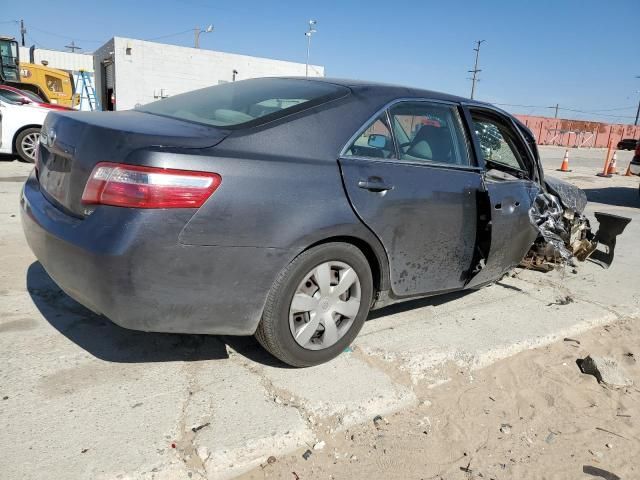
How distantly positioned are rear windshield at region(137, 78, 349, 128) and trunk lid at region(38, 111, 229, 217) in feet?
0.57

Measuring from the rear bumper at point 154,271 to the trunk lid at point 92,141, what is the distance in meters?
0.18

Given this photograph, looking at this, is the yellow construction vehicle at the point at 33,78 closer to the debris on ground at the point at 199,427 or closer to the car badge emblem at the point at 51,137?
the car badge emblem at the point at 51,137

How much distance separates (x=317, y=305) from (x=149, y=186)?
1.07m

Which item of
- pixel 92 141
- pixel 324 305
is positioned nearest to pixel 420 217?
pixel 324 305

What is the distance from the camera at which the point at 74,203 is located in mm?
2354

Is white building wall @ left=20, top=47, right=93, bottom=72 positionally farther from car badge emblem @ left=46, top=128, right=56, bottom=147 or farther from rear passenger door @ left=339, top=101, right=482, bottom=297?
rear passenger door @ left=339, top=101, right=482, bottom=297

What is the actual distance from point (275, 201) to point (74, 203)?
0.95m

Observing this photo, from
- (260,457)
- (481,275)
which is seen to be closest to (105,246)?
(260,457)

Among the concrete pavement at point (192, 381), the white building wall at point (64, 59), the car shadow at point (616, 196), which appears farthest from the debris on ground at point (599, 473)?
the white building wall at point (64, 59)

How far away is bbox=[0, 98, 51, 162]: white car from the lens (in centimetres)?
932

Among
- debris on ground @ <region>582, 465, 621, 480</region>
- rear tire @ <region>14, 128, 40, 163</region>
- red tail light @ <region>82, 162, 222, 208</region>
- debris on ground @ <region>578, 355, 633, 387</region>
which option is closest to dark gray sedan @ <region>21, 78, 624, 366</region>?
red tail light @ <region>82, 162, 222, 208</region>

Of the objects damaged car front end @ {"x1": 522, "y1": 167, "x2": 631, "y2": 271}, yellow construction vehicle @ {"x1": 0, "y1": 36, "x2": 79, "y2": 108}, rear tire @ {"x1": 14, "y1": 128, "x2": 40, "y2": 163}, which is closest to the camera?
damaged car front end @ {"x1": 522, "y1": 167, "x2": 631, "y2": 271}

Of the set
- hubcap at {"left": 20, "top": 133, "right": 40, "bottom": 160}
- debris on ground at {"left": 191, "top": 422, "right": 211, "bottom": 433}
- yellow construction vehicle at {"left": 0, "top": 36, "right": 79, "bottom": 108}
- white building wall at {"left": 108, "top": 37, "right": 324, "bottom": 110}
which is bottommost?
debris on ground at {"left": 191, "top": 422, "right": 211, "bottom": 433}

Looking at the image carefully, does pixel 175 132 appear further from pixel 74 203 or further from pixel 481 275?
pixel 481 275
